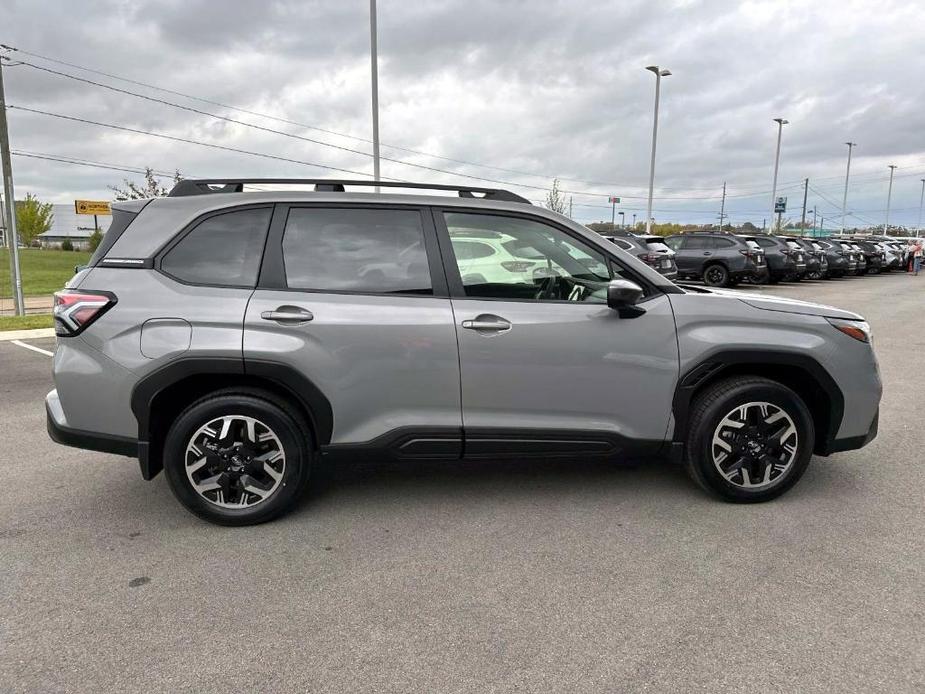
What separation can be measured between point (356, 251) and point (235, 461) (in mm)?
1257

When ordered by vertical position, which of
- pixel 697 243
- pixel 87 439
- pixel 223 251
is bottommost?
pixel 87 439

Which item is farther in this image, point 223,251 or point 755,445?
point 755,445

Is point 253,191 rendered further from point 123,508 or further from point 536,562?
point 536,562

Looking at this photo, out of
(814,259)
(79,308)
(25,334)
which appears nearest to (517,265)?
(79,308)

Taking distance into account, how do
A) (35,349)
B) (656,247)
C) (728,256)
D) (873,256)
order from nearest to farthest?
(35,349) → (656,247) → (728,256) → (873,256)

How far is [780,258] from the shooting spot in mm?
23156

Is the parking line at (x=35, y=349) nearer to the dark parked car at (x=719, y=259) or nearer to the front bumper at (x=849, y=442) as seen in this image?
the front bumper at (x=849, y=442)

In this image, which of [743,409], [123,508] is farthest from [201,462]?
[743,409]

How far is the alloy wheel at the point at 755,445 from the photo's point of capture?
3.78 meters

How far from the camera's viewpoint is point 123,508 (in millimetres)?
3885

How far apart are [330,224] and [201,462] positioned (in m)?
1.40

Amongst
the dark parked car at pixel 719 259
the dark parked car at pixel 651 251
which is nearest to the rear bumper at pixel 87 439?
the dark parked car at pixel 651 251

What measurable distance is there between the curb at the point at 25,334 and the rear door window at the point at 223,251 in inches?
364

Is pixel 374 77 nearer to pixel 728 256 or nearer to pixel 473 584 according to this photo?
pixel 728 256
